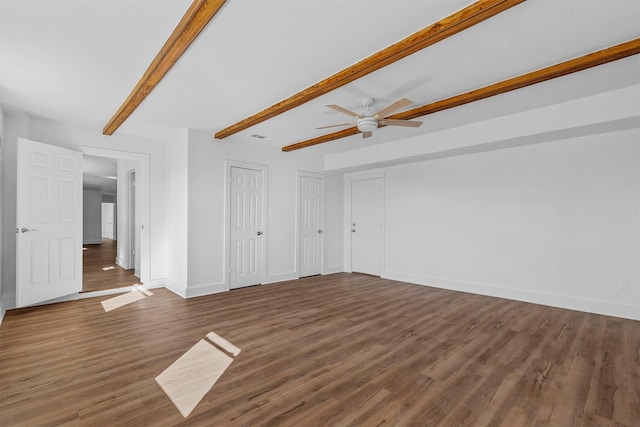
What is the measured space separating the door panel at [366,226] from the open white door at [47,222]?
5.14m

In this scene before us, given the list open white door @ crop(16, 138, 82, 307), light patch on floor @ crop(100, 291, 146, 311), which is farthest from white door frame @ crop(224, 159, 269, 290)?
open white door @ crop(16, 138, 82, 307)

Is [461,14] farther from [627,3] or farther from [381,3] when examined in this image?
[627,3]

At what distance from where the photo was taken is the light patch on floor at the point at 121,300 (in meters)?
4.19

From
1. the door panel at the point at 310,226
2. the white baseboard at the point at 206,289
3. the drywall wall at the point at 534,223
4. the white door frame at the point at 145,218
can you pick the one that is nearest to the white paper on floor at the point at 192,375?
the white baseboard at the point at 206,289

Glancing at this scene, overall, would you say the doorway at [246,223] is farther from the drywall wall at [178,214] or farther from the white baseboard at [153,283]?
the white baseboard at [153,283]

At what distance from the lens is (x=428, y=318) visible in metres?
3.78

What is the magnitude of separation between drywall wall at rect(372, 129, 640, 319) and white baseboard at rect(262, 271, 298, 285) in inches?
85.2

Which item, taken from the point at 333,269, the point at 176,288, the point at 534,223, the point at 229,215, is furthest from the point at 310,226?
the point at 534,223

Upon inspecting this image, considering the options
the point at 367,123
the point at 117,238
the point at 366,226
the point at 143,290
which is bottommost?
the point at 143,290

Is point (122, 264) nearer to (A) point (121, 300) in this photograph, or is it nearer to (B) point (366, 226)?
(A) point (121, 300)

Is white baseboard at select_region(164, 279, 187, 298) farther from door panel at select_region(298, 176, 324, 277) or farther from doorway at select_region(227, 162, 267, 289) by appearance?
door panel at select_region(298, 176, 324, 277)

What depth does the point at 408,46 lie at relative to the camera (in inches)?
90.0

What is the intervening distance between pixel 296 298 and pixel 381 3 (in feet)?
12.9

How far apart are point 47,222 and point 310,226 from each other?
4.32 m
